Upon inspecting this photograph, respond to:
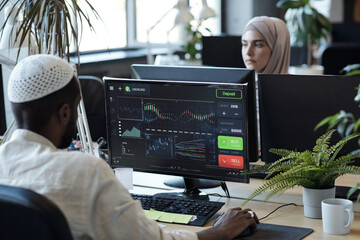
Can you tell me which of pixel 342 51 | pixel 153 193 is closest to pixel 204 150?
pixel 153 193

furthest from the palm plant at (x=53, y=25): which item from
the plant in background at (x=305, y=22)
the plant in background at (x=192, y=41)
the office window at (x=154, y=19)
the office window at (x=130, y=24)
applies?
the plant in background at (x=305, y=22)

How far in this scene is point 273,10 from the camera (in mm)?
7477

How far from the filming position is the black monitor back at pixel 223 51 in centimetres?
393

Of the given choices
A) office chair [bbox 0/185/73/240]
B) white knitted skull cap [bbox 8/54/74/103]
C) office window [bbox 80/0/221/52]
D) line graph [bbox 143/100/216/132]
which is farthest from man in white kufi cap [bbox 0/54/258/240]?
office window [bbox 80/0/221/52]

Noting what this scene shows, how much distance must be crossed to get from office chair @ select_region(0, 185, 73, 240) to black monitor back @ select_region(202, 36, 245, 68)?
9.07 feet

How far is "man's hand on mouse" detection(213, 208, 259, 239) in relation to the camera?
1.76 m

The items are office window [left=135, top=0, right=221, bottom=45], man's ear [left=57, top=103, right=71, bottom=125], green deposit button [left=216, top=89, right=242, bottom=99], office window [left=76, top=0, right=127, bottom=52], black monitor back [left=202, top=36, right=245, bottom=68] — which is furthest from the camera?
office window [left=135, top=0, right=221, bottom=45]

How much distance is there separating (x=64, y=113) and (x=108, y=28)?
4.29 metres

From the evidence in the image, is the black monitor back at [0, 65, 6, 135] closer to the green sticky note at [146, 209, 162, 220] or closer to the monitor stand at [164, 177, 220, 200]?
the monitor stand at [164, 177, 220, 200]

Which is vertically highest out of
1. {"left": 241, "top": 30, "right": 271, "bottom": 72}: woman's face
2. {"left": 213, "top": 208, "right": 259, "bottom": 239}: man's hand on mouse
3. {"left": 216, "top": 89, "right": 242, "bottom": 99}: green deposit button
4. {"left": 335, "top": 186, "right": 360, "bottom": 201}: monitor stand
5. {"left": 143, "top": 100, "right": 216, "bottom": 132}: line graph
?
{"left": 241, "top": 30, "right": 271, "bottom": 72}: woman's face

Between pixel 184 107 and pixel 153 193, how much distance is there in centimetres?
38

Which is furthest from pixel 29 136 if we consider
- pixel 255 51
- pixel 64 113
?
pixel 255 51

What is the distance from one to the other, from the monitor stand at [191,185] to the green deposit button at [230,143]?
23 cm

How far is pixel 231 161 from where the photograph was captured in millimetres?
2051
